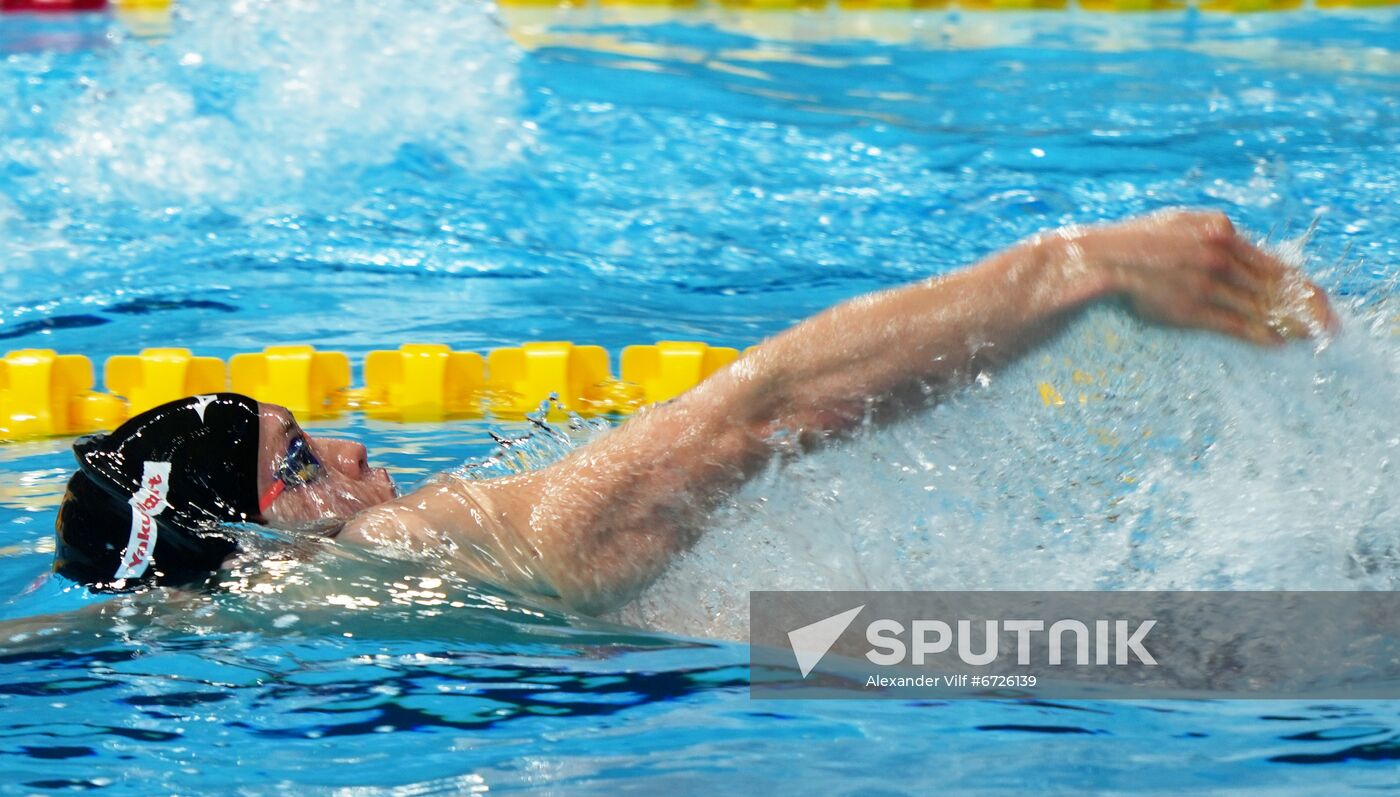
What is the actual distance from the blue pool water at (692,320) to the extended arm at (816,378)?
0.18ft

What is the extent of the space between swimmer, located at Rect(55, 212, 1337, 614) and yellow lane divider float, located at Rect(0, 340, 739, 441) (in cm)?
156

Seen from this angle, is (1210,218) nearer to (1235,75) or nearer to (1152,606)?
(1152,606)

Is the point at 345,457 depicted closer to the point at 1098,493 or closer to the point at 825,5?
the point at 1098,493

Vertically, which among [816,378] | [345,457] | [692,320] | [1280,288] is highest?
[692,320]

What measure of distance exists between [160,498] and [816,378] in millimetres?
1019

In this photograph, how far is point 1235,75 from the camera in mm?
7109

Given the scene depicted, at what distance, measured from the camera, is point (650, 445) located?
2.23 meters

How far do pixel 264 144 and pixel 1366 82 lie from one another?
4.91 m

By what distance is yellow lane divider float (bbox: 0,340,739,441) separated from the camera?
3.97m

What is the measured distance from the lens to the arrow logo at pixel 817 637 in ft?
7.27

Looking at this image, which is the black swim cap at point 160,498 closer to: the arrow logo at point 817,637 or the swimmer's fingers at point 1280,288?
the arrow logo at point 817,637

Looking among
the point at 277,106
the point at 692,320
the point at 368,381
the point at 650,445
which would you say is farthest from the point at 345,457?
the point at 277,106

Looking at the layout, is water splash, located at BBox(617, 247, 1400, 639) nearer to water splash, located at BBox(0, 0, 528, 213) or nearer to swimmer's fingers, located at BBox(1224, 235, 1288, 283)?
swimmer's fingers, located at BBox(1224, 235, 1288, 283)

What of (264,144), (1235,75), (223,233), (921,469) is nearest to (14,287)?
(223,233)
